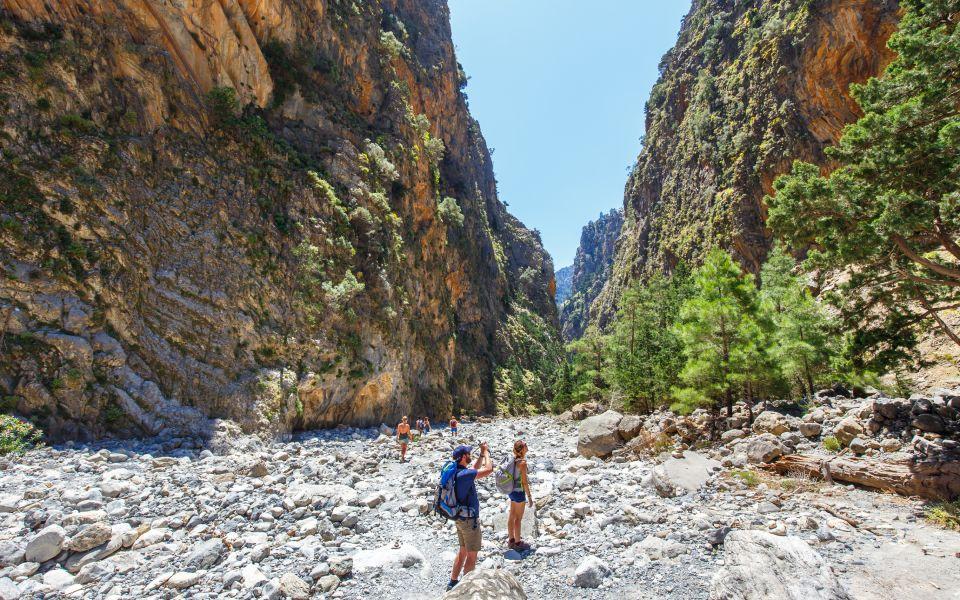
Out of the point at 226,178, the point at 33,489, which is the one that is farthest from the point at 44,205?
the point at 33,489

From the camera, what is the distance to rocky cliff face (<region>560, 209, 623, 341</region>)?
12812 cm

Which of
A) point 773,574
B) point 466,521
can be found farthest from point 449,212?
point 773,574

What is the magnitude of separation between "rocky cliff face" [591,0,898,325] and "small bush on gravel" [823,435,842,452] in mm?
34611

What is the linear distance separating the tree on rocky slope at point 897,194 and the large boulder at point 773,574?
674 centimetres

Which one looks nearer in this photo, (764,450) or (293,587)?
(293,587)

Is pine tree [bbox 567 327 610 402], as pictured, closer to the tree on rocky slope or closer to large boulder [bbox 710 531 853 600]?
the tree on rocky slope

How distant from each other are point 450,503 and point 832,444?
9285 millimetres

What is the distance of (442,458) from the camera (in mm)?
14664

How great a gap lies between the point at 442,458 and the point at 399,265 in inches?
685

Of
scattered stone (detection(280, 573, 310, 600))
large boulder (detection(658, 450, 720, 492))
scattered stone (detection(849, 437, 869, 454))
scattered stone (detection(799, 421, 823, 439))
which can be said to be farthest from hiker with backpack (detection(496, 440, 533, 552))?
scattered stone (detection(799, 421, 823, 439))

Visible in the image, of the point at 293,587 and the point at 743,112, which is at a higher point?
the point at 743,112

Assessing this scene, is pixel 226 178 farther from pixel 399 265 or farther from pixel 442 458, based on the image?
pixel 442 458

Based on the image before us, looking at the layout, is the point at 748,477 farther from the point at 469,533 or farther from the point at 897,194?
the point at 469,533

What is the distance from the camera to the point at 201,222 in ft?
56.5
